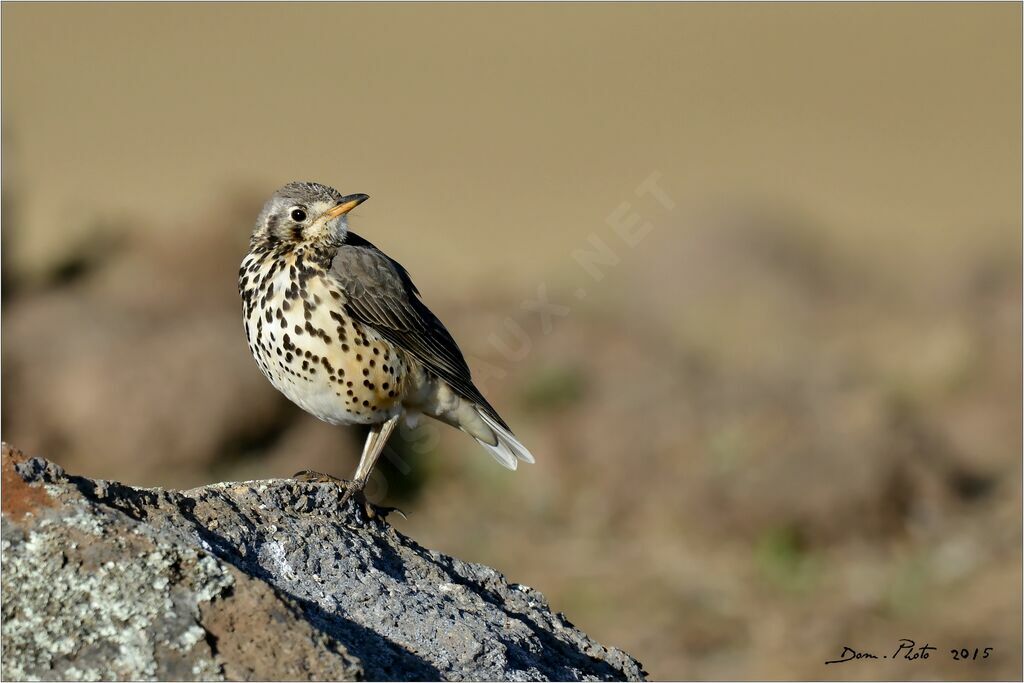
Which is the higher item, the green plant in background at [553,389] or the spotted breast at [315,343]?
the green plant in background at [553,389]

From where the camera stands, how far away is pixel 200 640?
167 inches

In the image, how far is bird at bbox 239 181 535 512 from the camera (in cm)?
736

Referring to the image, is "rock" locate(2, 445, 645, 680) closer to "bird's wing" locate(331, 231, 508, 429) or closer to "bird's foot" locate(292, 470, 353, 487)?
"bird's foot" locate(292, 470, 353, 487)

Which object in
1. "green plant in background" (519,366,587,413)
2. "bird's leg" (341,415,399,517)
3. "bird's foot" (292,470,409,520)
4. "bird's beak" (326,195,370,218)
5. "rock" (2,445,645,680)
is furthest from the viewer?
"green plant in background" (519,366,587,413)

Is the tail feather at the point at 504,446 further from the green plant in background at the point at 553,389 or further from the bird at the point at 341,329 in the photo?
the green plant in background at the point at 553,389

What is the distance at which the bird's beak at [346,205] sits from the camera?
7.70 meters

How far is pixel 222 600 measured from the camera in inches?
171

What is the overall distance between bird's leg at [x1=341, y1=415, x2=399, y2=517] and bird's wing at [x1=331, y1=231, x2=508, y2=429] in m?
0.36

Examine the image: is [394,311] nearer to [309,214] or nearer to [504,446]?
[309,214]

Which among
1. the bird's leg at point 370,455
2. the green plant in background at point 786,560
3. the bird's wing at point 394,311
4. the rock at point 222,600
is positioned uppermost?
the green plant in background at point 786,560

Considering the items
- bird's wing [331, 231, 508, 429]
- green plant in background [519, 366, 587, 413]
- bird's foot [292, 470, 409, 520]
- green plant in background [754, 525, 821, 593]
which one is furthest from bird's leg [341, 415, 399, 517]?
green plant in background [519, 366, 587, 413]

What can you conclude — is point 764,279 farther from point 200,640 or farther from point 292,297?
point 200,640

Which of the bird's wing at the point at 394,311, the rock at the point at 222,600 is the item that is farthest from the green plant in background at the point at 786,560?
the rock at the point at 222,600

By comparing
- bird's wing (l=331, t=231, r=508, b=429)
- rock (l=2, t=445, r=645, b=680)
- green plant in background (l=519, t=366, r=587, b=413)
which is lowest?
rock (l=2, t=445, r=645, b=680)
